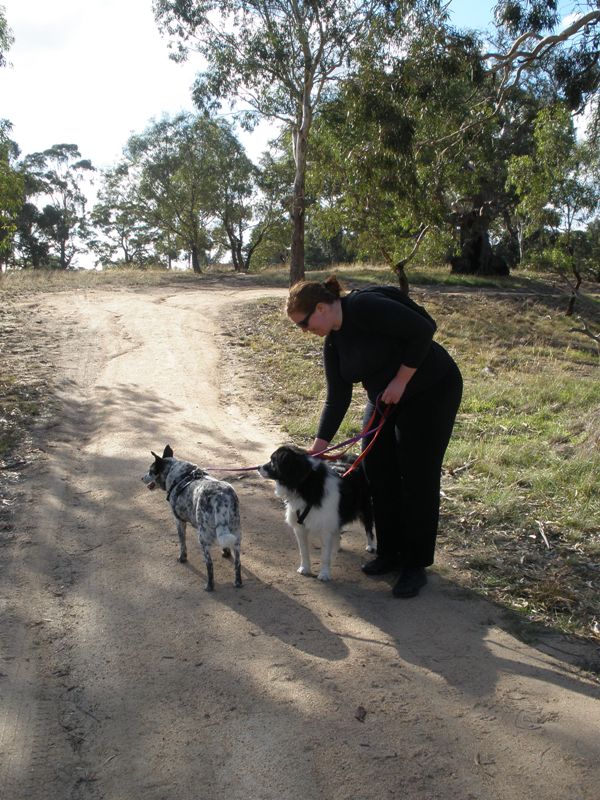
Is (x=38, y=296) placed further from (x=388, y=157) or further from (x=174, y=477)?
(x=174, y=477)

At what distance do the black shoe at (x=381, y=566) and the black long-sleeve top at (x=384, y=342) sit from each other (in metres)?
1.28

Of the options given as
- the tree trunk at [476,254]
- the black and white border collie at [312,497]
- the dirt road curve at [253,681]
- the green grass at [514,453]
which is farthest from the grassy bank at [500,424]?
the tree trunk at [476,254]

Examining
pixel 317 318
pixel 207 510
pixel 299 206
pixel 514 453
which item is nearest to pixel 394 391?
pixel 317 318

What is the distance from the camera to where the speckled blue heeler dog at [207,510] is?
4.81 meters

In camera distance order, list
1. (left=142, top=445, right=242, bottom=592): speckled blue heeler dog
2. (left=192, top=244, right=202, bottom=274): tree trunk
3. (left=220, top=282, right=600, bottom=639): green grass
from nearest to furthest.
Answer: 1. (left=142, top=445, right=242, bottom=592): speckled blue heeler dog
2. (left=220, top=282, right=600, bottom=639): green grass
3. (left=192, top=244, right=202, bottom=274): tree trunk

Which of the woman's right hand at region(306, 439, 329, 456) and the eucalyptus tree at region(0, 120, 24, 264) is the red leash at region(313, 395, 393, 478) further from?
the eucalyptus tree at region(0, 120, 24, 264)

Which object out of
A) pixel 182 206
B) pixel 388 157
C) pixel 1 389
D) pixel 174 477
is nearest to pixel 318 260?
pixel 182 206

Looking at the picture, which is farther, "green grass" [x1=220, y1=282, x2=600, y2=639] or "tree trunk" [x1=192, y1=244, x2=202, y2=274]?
"tree trunk" [x1=192, y1=244, x2=202, y2=274]

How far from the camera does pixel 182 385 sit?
11.5 m

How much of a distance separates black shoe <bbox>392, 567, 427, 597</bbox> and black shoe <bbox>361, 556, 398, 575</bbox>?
0.85ft

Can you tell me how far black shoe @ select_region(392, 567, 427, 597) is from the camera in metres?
4.72

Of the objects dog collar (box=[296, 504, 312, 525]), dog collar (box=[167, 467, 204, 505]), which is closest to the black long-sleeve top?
dog collar (box=[296, 504, 312, 525])

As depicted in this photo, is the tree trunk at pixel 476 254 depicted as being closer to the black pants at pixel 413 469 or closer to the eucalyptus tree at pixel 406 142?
the eucalyptus tree at pixel 406 142

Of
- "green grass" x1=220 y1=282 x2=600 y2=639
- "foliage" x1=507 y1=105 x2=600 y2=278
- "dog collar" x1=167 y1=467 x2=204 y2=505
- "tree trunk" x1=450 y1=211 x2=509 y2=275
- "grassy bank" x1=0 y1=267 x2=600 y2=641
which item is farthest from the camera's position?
"tree trunk" x1=450 y1=211 x2=509 y2=275
